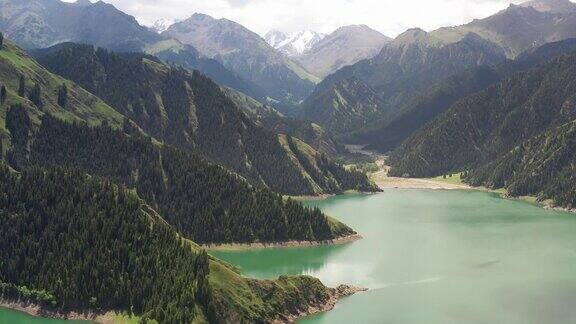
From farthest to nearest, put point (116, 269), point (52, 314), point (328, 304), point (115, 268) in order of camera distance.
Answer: point (328, 304) → point (115, 268) → point (116, 269) → point (52, 314)

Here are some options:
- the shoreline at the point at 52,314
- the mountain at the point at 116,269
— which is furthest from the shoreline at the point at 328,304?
the shoreline at the point at 52,314

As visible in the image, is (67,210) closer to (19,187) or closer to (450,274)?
(19,187)

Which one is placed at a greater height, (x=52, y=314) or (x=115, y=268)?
(x=115, y=268)

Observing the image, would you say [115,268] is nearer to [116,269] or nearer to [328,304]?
[116,269]

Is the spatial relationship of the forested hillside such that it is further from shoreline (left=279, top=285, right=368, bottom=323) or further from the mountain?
shoreline (left=279, top=285, right=368, bottom=323)

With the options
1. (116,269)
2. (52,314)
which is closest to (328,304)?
(116,269)

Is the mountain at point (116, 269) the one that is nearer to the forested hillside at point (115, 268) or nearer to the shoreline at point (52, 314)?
the forested hillside at point (115, 268)

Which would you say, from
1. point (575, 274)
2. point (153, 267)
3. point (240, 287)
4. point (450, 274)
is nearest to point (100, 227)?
point (153, 267)
